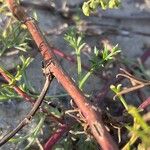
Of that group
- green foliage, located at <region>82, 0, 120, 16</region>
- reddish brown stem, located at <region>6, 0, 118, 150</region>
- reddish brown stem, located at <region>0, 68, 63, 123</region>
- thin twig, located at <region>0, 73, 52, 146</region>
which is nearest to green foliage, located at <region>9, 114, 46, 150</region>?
reddish brown stem, located at <region>0, 68, 63, 123</region>

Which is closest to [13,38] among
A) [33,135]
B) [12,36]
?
[12,36]

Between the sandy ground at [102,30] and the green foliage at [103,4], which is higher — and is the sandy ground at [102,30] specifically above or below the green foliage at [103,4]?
below

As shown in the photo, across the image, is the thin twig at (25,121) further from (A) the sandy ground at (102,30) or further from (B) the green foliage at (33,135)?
(A) the sandy ground at (102,30)

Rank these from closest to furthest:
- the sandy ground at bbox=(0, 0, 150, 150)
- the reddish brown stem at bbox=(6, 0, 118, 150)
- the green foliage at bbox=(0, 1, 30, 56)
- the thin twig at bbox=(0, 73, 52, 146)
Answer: the reddish brown stem at bbox=(6, 0, 118, 150), the thin twig at bbox=(0, 73, 52, 146), the green foliage at bbox=(0, 1, 30, 56), the sandy ground at bbox=(0, 0, 150, 150)

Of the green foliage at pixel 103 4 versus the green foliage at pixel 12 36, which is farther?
the green foliage at pixel 12 36

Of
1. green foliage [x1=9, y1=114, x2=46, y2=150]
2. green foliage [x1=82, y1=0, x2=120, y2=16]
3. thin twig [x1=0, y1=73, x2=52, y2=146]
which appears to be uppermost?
green foliage [x1=82, y1=0, x2=120, y2=16]

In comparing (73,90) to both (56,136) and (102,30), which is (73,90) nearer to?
(56,136)

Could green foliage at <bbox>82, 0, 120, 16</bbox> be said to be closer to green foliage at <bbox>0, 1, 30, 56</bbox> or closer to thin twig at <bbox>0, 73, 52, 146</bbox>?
thin twig at <bbox>0, 73, 52, 146</bbox>

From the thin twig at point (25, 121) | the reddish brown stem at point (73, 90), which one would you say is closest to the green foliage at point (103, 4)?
the reddish brown stem at point (73, 90)

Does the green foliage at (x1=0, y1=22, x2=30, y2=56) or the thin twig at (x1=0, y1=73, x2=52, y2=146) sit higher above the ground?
the green foliage at (x1=0, y1=22, x2=30, y2=56)
